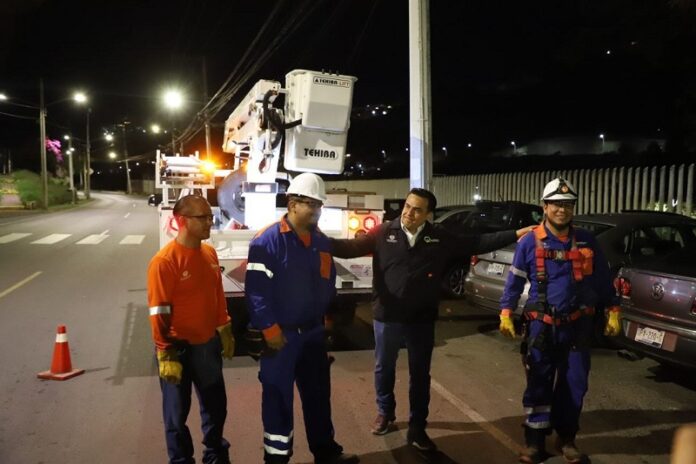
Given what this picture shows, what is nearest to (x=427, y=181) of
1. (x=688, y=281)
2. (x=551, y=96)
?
(x=688, y=281)

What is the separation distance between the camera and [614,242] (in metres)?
6.93

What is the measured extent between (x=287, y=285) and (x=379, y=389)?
51.0 inches

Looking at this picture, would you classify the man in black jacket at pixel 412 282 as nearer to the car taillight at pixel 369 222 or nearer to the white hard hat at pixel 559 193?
the white hard hat at pixel 559 193

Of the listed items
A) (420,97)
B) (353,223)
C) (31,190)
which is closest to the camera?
(353,223)

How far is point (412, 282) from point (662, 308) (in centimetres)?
258

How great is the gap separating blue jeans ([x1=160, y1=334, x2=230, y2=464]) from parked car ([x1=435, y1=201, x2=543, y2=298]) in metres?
6.29

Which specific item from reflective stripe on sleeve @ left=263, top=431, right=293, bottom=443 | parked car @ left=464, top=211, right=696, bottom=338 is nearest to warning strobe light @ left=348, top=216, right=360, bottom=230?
parked car @ left=464, top=211, right=696, bottom=338

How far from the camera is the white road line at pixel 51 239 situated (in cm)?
1757

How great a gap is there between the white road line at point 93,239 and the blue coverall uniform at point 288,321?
51.4ft

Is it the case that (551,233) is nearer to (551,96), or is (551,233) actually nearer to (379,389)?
(379,389)

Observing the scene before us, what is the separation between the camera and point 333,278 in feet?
12.6

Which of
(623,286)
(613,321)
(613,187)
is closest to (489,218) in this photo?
(623,286)

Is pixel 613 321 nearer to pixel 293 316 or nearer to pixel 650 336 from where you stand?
pixel 650 336

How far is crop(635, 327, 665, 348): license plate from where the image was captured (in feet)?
16.9
